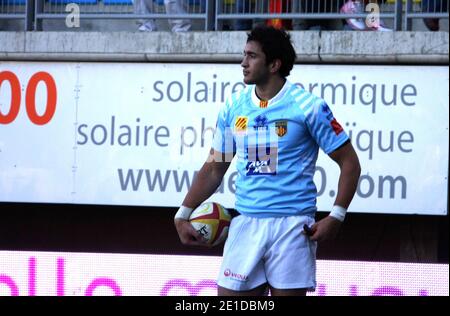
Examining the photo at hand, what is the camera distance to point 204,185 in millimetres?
5520

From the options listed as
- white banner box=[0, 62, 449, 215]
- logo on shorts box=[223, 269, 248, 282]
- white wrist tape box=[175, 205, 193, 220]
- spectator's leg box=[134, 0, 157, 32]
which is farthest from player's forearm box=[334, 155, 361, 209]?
spectator's leg box=[134, 0, 157, 32]

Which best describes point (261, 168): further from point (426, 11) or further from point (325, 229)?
point (426, 11)

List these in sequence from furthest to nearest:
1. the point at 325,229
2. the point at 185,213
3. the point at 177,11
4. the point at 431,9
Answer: the point at 177,11, the point at 431,9, the point at 185,213, the point at 325,229

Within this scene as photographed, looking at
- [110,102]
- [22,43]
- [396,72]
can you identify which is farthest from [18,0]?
[396,72]

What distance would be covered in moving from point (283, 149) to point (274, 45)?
0.57 m

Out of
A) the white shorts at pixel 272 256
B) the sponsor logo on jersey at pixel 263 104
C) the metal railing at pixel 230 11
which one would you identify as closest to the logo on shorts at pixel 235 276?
the white shorts at pixel 272 256

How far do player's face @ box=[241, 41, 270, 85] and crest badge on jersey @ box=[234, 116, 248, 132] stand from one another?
0.64ft

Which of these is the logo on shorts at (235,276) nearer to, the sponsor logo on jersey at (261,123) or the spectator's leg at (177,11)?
the sponsor logo on jersey at (261,123)

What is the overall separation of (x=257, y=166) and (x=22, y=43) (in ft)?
20.2

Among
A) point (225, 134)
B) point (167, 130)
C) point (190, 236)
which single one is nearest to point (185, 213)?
point (190, 236)

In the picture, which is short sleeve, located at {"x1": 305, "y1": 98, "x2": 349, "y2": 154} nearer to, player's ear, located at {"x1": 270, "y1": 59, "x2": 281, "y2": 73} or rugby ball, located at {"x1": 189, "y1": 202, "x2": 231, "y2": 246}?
player's ear, located at {"x1": 270, "y1": 59, "x2": 281, "y2": 73}

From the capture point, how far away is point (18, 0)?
37.6ft

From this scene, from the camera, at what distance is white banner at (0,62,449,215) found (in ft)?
32.9
